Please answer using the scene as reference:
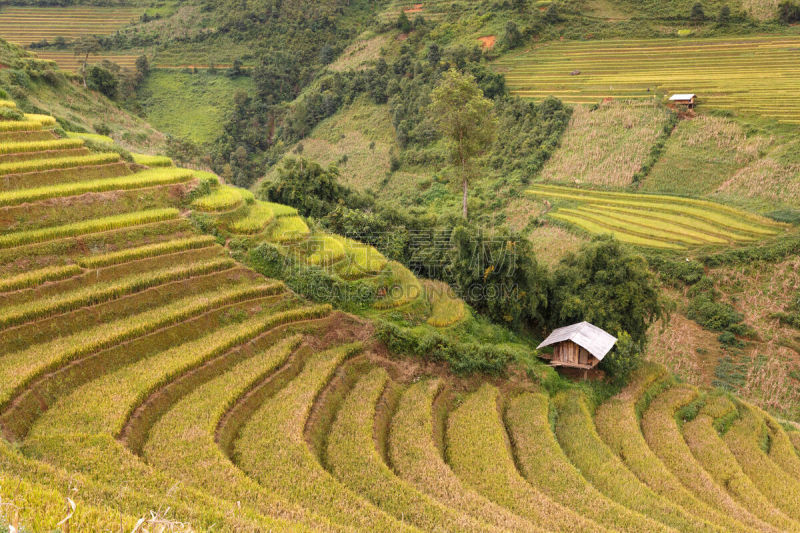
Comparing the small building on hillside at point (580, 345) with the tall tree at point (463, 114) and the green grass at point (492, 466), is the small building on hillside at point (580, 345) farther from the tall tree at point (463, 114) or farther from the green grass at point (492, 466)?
the tall tree at point (463, 114)

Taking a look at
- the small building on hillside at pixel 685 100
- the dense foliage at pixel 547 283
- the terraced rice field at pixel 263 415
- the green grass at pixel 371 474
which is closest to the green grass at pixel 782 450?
the terraced rice field at pixel 263 415

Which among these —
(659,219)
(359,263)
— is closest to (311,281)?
(359,263)

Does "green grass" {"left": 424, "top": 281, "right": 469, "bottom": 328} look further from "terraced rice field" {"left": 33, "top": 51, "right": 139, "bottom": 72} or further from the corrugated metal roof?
"terraced rice field" {"left": 33, "top": 51, "right": 139, "bottom": 72}

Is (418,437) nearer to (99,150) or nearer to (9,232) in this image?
(9,232)

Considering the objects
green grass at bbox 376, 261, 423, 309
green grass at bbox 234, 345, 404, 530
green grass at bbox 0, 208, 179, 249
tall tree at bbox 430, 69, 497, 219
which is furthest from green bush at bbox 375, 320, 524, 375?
tall tree at bbox 430, 69, 497, 219

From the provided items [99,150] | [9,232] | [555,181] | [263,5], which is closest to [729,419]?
[555,181]
